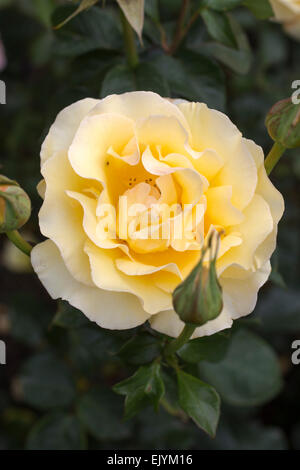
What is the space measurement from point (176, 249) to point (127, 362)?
0.88 feet

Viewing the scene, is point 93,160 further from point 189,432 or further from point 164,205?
point 189,432

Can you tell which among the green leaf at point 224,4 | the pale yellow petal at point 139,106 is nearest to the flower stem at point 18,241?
the pale yellow petal at point 139,106

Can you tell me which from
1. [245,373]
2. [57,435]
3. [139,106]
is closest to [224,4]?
[139,106]

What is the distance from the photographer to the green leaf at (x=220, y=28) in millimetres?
963

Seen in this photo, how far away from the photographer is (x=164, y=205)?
28.4 inches

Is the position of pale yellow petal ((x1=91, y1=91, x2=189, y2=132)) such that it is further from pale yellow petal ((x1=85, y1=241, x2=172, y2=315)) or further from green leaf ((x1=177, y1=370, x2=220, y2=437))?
green leaf ((x1=177, y1=370, x2=220, y2=437))

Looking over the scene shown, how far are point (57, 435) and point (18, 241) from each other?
2.00 feet

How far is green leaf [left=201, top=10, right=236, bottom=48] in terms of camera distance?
3.16 ft

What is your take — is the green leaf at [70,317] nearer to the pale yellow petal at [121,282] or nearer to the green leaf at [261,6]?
the pale yellow petal at [121,282]

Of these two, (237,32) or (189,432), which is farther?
(189,432)

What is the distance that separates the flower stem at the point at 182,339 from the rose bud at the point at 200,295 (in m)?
0.06
